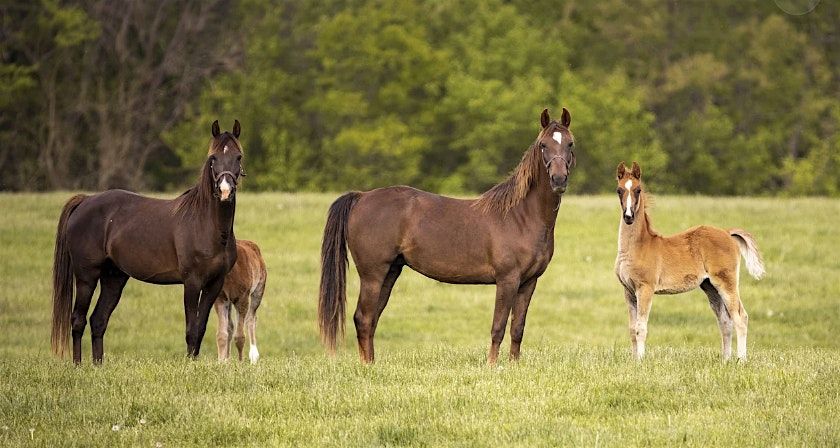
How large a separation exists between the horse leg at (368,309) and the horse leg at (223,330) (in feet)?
7.26

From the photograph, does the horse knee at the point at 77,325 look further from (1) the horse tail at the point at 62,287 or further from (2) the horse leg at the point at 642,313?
(2) the horse leg at the point at 642,313

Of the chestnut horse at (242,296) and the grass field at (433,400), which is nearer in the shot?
the grass field at (433,400)

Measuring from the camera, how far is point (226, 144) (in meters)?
11.8

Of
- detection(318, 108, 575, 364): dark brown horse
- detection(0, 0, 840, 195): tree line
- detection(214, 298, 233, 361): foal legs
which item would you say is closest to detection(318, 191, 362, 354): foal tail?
detection(318, 108, 575, 364): dark brown horse

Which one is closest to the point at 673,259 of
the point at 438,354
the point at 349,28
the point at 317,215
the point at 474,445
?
the point at 438,354

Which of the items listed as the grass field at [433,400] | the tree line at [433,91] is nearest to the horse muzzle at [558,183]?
the grass field at [433,400]

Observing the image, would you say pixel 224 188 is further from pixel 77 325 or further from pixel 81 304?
pixel 77 325

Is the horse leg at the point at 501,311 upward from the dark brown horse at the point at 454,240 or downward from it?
downward

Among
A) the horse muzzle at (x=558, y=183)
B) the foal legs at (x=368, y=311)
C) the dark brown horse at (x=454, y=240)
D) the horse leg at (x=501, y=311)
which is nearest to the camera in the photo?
the horse muzzle at (x=558, y=183)

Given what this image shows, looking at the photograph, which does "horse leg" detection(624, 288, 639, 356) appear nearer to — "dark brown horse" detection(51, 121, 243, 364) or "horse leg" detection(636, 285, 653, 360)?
"horse leg" detection(636, 285, 653, 360)

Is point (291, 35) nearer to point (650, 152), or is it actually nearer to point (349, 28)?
point (349, 28)

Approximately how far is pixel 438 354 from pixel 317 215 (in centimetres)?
1777

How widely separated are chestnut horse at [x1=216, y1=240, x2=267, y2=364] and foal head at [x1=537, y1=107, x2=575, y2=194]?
4469mm

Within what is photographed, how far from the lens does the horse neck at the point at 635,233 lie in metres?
12.5
